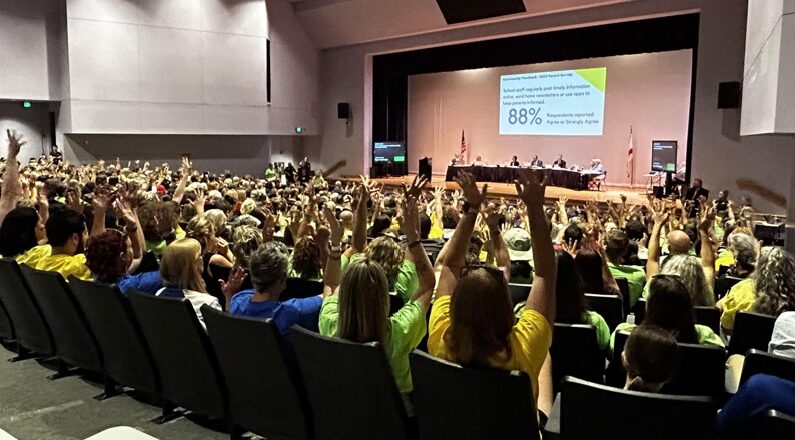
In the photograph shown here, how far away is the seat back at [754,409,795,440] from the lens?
1.68 m

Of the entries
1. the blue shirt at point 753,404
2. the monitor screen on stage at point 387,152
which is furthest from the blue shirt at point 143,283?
the monitor screen on stage at point 387,152

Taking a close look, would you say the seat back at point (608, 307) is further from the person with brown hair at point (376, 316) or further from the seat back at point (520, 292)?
the person with brown hair at point (376, 316)

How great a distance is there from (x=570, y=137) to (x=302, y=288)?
16178 millimetres

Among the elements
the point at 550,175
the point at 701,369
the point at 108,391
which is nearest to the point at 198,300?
the point at 108,391

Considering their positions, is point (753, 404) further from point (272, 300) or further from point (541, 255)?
point (272, 300)

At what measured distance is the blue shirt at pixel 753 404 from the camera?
1928 millimetres

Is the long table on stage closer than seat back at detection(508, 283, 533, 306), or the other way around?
seat back at detection(508, 283, 533, 306)

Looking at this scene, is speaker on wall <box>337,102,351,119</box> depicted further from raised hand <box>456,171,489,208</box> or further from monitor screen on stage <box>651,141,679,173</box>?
raised hand <box>456,171,489,208</box>

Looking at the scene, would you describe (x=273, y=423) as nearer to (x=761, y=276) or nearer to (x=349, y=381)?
(x=349, y=381)

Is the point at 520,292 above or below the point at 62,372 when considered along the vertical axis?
above

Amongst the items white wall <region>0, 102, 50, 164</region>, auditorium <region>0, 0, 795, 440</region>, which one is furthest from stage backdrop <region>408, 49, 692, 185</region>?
white wall <region>0, 102, 50, 164</region>

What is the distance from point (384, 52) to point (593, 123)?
21.2ft

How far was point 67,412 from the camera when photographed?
331 cm

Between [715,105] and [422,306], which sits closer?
[422,306]
